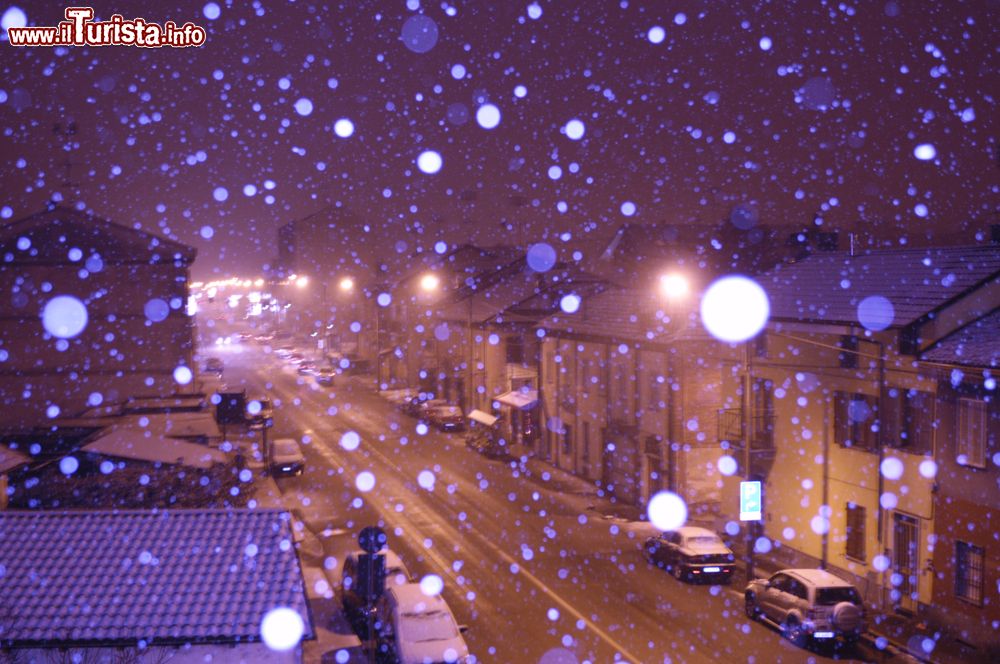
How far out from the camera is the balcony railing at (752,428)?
2475 centimetres

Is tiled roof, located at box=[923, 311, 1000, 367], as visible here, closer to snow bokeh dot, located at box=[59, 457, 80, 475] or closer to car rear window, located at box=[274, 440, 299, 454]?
snow bokeh dot, located at box=[59, 457, 80, 475]

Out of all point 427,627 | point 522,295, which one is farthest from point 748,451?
point 522,295

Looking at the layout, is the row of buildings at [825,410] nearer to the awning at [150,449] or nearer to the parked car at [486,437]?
the parked car at [486,437]

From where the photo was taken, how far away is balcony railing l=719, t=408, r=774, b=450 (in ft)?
81.2

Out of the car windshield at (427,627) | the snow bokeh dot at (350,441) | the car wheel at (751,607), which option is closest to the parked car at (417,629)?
the car windshield at (427,627)

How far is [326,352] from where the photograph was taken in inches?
3585

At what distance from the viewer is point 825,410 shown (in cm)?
2252

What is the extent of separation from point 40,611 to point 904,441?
1760cm

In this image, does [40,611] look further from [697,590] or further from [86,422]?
[86,422]

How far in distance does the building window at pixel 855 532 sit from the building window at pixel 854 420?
5.21 feet

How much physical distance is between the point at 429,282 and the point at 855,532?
44.3 m

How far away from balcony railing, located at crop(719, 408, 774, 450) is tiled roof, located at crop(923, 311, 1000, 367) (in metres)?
6.02

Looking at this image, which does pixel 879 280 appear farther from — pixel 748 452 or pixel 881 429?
pixel 748 452

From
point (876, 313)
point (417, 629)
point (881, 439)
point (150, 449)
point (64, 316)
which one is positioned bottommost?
point (417, 629)
